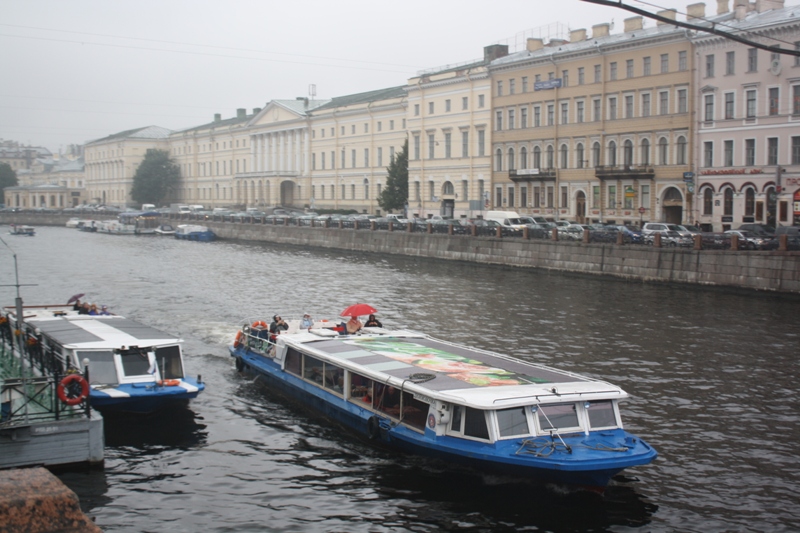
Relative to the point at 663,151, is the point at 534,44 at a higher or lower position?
higher

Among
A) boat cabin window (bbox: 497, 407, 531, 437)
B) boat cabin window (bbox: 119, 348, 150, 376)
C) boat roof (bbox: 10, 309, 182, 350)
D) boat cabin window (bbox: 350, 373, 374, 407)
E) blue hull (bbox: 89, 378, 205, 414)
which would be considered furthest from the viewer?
boat roof (bbox: 10, 309, 182, 350)

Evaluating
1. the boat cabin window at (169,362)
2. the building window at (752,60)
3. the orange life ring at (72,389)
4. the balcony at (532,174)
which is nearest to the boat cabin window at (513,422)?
the orange life ring at (72,389)

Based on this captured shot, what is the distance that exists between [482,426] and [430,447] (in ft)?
3.03

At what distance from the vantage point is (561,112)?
51781 millimetres

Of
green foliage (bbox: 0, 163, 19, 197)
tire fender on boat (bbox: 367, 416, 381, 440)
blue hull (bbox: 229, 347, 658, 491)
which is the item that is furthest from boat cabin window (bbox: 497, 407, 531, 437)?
green foliage (bbox: 0, 163, 19, 197)

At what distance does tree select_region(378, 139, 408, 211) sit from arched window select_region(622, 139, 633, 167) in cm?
2094

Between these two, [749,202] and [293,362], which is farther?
[749,202]

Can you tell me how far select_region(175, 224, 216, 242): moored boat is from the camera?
69062mm

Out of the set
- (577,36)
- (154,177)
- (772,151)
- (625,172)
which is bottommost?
(625,172)

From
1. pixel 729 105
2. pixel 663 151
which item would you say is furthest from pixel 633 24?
pixel 729 105

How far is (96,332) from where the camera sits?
52.3 feet

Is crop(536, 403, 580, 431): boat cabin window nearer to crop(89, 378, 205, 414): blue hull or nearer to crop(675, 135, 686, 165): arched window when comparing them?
crop(89, 378, 205, 414): blue hull

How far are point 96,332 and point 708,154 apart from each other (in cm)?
3485

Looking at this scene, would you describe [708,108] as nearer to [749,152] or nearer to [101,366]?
[749,152]
